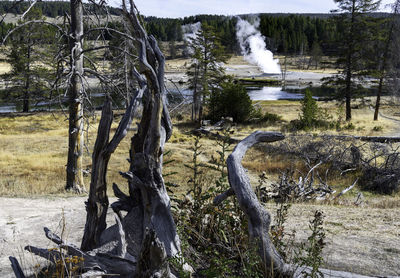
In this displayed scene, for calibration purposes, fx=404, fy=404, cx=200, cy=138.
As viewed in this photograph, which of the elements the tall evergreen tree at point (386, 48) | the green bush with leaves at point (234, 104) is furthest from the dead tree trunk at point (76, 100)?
the tall evergreen tree at point (386, 48)

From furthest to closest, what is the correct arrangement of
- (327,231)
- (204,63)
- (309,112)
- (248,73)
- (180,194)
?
(248,73), (204,63), (309,112), (180,194), (327,231)

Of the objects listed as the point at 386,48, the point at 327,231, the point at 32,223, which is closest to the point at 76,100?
the point at 32,223

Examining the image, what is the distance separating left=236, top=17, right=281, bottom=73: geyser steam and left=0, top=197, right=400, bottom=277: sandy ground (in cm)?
8995

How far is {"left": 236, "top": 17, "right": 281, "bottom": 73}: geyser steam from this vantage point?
100 meters

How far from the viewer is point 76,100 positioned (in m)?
10.8

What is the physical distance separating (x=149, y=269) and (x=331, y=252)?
2.96 m

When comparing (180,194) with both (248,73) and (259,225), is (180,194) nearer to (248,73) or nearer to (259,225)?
(259,225)

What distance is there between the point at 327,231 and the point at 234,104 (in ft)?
93.3

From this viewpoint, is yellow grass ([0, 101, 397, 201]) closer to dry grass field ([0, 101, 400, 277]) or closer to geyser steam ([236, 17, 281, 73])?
dry grass field ([0, 101, 400, 277])

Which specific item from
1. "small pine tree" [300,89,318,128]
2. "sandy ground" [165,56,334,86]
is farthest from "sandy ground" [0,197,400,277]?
"sandy ground" [165,56,334,86]

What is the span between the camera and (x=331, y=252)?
5.51 meters

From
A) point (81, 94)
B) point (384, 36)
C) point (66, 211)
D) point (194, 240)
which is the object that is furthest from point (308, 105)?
point (194, 240)

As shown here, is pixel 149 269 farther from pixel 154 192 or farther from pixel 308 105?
pixel 308 105

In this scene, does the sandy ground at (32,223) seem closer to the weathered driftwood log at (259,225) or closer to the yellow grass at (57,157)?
the yellow grass at (57,157)
